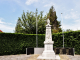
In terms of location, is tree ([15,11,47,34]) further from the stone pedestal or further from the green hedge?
the stone pedestal

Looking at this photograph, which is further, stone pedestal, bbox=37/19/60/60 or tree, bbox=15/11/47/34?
tree, bbox=15/11/47/34

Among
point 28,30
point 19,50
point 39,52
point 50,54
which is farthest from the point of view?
point 28,30

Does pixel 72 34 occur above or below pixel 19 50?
above

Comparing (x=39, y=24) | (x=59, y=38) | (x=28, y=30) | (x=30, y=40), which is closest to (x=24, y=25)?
(x=28, y=30)

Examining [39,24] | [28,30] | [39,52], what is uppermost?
[39,24]

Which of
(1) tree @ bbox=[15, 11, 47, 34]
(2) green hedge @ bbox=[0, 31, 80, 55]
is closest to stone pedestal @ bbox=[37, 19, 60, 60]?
(2) green hedge @ bbox=[0, 31, 80, 55]

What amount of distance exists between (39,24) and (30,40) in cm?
1045

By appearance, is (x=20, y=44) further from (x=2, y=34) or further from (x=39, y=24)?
(x=39, y=24)

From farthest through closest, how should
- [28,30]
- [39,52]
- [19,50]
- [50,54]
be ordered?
1. [28,30]
2. [19,50]
3. [39,52]
4. [50,54]

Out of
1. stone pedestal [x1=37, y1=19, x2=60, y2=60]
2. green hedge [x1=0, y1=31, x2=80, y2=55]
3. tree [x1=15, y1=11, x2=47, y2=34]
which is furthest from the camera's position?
tree [x1=15, y1=11, x2=47, y2=34]

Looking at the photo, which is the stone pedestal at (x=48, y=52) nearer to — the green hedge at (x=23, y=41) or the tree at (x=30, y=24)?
the green hedge at (x=23, y=41)

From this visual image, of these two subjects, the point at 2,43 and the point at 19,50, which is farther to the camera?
the point at 19,50

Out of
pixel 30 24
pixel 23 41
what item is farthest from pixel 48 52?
pixel 30 24

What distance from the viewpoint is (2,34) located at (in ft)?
49.3
